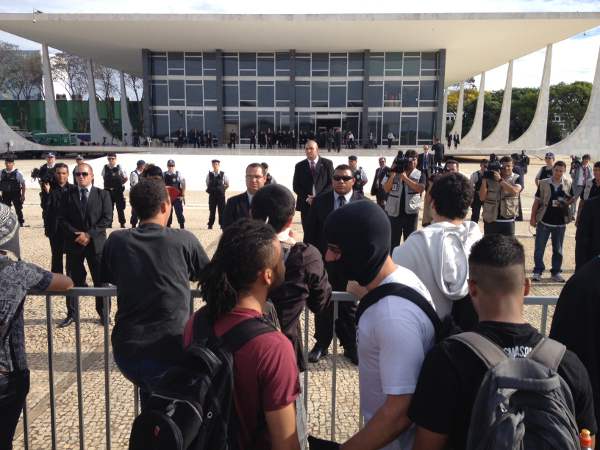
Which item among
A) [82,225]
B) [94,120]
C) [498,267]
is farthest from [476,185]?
[94,120]

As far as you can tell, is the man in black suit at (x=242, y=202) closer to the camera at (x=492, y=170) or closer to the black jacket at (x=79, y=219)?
the black jacket at (x=79, y=219)

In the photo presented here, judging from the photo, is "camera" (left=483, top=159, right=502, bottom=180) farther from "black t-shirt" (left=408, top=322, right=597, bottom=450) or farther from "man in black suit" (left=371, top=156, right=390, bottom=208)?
"black t-shirt" (left=408, top=322, right=597, bottom=450)

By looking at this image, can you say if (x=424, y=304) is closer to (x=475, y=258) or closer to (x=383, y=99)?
(x=475, y=258)

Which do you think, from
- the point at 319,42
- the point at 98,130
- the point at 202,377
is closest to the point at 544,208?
the point at 202,377

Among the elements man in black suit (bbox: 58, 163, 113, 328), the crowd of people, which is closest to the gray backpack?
the crowd of people

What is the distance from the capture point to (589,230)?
387 cm

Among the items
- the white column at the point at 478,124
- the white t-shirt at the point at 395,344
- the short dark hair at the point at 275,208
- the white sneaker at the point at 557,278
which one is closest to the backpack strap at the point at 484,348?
the white t-shirt at the point at 395,344

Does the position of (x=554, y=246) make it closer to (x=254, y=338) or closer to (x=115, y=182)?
(x=254, y=338)

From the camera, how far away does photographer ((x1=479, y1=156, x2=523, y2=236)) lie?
7.71 meters

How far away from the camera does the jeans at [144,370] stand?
102 inches

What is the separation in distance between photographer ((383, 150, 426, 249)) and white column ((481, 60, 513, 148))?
45.8 meters

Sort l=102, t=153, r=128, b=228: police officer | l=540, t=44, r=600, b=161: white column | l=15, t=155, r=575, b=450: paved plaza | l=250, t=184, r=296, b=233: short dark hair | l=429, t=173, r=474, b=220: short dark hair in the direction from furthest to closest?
l=540, t=44, r=600, b=161: white column → l=102, t=153, r=128, b=228: police officer → l=15, t=155, r=575, b=450: paved plaza → l=429, t=173, r=474, b=220: short dark hair → l=250, t=184, r=296, b=233: short dark hair

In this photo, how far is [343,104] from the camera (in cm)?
4056

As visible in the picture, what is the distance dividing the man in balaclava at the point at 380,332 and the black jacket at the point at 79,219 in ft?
16.4
